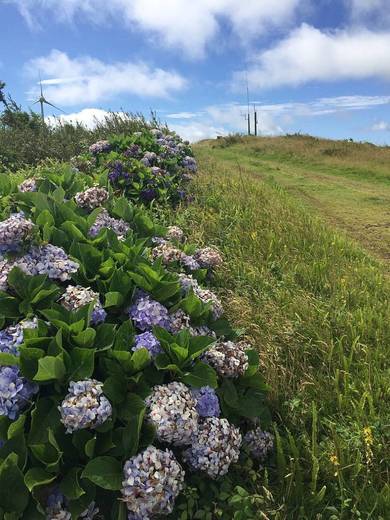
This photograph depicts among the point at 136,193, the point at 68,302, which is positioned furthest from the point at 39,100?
the point at 68,302

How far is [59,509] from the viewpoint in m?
2.15

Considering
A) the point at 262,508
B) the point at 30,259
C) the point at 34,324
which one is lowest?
the point at 262,508

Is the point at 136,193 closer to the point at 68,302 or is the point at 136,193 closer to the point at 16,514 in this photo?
the point at 68,302

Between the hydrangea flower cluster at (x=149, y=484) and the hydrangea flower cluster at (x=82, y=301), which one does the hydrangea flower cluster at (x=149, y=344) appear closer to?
the hydrangea flower cluster at (x=82, y=301)

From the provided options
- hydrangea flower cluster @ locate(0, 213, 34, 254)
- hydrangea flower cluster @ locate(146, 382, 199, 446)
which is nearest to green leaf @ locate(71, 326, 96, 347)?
hydrangea flower cluster @ locate(146, 382, 199, 446)

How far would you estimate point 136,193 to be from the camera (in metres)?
6.74

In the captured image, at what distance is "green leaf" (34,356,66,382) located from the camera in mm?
2312

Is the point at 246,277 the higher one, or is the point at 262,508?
the point at 246,277

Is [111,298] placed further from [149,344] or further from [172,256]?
[172,256]

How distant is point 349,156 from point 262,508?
22730mm

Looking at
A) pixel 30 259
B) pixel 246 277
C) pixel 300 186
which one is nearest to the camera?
pixel 30 259

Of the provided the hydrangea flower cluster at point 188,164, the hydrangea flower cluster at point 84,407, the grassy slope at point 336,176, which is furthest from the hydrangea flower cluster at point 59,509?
the hydrangea flower cluster at point 188,164

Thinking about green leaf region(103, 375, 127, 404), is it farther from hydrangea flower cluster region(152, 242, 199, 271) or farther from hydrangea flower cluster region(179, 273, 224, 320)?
hydrangea flower cluster region(152, 242, 199, 271)

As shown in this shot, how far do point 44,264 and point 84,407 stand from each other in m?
1.21
